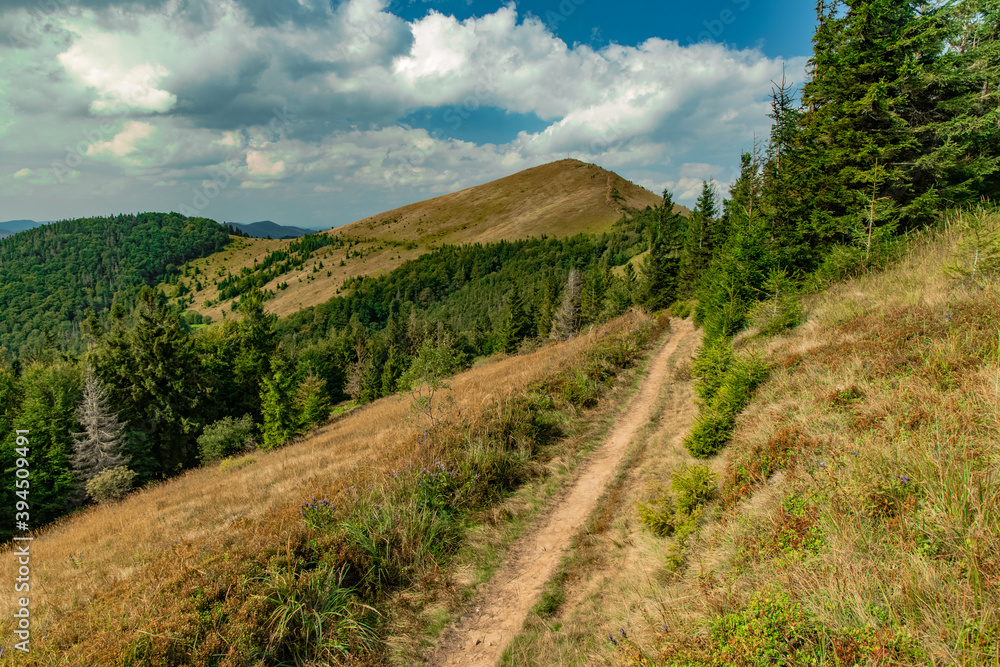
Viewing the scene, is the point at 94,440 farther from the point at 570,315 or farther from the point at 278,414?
the point at 570,315

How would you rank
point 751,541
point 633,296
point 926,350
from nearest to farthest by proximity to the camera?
point 751,541 → point 926,350 → point 633,296

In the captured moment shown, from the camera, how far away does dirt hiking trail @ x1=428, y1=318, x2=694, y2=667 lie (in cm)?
477

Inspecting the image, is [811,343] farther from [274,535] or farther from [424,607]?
[274,535]

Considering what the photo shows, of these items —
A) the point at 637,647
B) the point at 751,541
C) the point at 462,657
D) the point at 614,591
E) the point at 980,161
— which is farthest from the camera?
the point at 980,161

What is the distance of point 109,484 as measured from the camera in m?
21.1

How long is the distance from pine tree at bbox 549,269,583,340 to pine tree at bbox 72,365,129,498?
44673mm

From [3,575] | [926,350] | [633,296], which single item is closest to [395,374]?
[633,296]

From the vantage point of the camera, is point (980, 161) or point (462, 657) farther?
point (980, 161)

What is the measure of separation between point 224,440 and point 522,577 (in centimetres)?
3170

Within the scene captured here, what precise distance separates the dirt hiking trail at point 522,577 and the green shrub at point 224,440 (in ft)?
Answer: 97.2

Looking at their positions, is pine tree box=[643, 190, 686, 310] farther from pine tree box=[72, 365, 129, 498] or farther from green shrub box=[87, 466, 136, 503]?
pine tree box=[72, 365, 129, 498]

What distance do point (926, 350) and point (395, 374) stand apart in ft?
230

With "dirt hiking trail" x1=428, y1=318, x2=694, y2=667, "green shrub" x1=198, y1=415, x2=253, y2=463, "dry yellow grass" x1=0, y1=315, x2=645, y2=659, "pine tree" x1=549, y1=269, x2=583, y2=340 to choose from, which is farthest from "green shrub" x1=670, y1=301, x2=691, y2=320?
"green shrub" x1=198, y1=415, x2=253, y2=463

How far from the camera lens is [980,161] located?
13156mm
